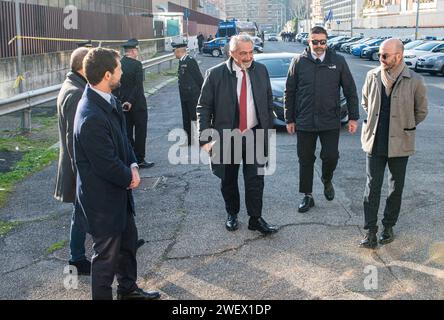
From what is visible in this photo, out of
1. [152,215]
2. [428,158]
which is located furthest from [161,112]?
[152,215]

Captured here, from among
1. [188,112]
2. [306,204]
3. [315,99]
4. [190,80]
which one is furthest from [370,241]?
[188,112]

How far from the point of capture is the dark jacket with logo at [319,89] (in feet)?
19.0

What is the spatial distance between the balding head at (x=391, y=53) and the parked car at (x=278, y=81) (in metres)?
5.29

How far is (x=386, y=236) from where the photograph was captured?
16.6ft

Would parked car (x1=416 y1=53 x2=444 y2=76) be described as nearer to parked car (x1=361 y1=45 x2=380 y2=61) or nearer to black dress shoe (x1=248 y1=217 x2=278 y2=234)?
parked car (x1=361 y1=45 x2=380 y2=61)

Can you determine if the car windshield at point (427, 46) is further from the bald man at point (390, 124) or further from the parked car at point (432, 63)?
the bald man at point (390, 124)

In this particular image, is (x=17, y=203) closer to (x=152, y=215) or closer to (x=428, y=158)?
(x=152, y=215)

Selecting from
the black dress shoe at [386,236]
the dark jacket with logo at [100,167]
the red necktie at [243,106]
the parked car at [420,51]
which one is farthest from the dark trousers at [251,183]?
the parked car at [420,51]

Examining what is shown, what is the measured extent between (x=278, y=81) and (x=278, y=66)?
1.07 metres

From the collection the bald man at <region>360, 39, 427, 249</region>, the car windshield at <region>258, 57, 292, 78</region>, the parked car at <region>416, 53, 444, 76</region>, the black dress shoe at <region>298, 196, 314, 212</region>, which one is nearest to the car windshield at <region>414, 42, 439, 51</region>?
the parked car at <region>416, 53, 444, 76</region>

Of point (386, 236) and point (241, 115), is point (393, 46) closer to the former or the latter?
point (241, 115)

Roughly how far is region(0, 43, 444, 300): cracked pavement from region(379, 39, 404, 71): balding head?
1.62 metres

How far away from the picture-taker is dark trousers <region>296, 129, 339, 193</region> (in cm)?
600

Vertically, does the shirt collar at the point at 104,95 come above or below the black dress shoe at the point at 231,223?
above
